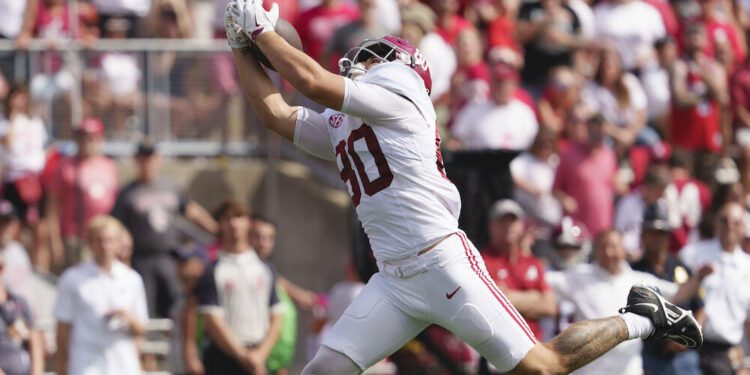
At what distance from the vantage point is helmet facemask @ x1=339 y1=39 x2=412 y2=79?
7770 millimetres

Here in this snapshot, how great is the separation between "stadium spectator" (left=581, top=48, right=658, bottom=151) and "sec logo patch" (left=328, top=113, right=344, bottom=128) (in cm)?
621

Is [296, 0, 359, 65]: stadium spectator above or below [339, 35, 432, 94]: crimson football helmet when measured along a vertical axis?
below

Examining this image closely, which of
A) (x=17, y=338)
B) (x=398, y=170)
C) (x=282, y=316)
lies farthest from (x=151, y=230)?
(x=398, y=170)

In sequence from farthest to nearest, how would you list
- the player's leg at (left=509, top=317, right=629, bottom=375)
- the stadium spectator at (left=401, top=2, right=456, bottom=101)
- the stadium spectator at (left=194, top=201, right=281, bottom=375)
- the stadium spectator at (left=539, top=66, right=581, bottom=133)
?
the stadium spectator at (left=539, top=66, right=581, bottom=133) < the stadium spectator at (left=401, top=2, right=456, bottom=101) < the stadium spectator at (left=194, top=201, right=281, bottom=375) < the player's leg at (left=509, top=317, right=629, bottom=375)

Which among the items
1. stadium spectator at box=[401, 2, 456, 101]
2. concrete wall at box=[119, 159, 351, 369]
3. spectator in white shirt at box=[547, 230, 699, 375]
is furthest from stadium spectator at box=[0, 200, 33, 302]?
spectator in white shirt at box=[547, 230, 699, 375]

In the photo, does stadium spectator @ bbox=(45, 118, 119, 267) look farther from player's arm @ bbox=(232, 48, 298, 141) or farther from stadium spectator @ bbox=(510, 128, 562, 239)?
player's arm @ bbox=(232, 48, 298, 141)

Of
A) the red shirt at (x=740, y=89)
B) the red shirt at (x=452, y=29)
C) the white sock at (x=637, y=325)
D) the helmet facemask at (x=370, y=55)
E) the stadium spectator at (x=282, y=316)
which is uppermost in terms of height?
the helmet facemask at (x=370, y=55)

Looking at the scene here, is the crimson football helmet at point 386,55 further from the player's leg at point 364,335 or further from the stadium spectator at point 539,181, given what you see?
the stadium spectator at point 539,181

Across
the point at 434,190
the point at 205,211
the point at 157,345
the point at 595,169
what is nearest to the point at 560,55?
the point at 595,169

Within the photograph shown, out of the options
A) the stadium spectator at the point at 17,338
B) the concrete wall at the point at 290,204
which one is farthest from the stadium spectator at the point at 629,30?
the stadium spectator at the point at 17,338

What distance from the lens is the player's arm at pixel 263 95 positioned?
7.77 metres

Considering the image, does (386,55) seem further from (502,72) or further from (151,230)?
(502,72)

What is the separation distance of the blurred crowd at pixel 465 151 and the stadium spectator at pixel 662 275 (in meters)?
Result: 0.02

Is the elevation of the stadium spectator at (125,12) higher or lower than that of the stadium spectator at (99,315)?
higher
